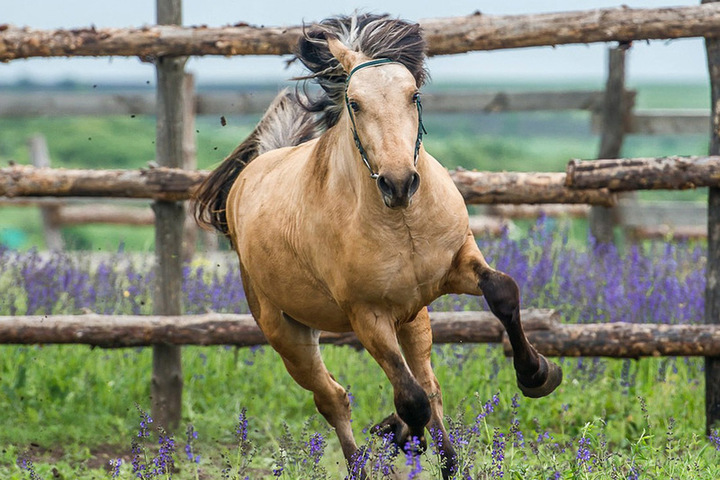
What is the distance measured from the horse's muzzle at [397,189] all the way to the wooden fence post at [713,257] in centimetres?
272

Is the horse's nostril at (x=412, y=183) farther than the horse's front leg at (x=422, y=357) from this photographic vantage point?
No

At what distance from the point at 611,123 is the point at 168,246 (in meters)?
5.01

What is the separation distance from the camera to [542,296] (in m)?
6.11

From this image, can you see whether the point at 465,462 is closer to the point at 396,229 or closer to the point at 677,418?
the point at 396,229

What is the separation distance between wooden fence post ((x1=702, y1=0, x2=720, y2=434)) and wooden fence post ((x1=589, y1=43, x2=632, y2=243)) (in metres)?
3.74

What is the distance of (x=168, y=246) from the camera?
563 cm

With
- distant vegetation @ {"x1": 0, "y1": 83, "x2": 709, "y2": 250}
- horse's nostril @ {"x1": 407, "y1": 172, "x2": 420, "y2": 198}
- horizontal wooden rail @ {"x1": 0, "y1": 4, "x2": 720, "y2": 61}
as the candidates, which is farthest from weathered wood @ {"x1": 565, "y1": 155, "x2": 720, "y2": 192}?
distant vegetation @ {"x1": 0, "y1": 83, "x2": 709, "y2": 250}

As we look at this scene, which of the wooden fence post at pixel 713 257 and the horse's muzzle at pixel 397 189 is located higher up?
the horse's muzzle at pixel 397 189

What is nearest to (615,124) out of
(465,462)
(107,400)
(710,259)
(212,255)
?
(710,259)

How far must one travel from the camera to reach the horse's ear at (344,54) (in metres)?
3.39

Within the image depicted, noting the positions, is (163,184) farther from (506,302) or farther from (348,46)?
(506,302)

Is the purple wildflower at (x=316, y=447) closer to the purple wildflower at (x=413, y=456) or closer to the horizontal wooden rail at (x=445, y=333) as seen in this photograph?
the purple wildflower at (x=413, y=456)

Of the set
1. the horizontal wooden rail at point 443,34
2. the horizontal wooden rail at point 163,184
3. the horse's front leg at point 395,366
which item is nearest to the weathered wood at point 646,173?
the horizontal wooden rail at point 163,184

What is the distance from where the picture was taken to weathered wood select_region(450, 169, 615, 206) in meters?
5.13
